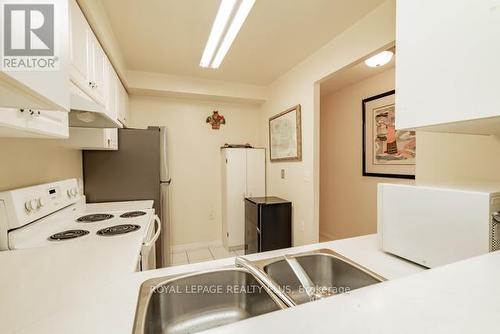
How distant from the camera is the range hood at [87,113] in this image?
1108 mm

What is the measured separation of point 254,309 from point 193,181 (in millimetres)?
2772

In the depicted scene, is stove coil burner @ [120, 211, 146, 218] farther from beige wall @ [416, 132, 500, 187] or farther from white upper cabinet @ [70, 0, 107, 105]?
beige wall @ [416, 132, 500, 187]

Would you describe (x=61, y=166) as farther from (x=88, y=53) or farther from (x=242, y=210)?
(x=242, y=210)

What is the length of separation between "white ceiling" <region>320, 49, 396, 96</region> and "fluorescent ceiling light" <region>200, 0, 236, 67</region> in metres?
1.26

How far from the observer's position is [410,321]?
1.23 ft

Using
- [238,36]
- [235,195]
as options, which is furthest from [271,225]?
[238,36]

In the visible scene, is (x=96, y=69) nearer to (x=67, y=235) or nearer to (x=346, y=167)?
(x=67, y=235)

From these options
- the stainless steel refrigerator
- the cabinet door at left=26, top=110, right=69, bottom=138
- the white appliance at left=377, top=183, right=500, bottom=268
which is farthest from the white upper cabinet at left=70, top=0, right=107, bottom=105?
the white appliance at left=377, top=183, right=500, bottom=268

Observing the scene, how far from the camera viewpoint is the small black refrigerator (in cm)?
284

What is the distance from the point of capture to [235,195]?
11.1ft

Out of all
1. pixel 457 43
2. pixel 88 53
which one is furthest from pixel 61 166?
pixel 457 43

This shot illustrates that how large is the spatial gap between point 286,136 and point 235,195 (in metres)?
1.13

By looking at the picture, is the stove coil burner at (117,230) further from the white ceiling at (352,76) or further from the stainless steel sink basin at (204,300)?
the white ceiling at (352,76)

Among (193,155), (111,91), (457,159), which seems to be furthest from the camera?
(193,155)
